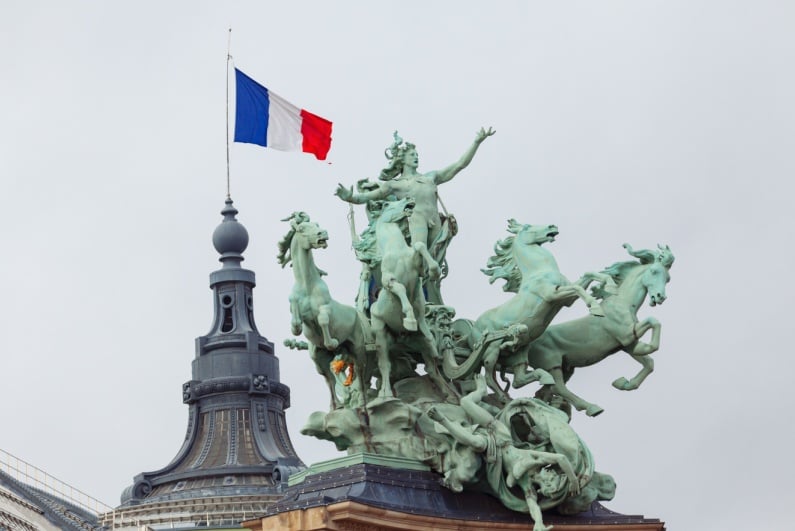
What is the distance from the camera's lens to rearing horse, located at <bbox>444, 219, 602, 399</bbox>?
43719mm

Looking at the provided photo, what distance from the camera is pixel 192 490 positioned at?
102 metres

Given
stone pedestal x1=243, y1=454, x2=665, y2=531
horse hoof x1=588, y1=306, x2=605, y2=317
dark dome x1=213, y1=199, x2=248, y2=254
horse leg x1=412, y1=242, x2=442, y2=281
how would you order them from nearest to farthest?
stone pedestal x1=243, y1=454, x2=665, y2=531 → horse leg x1=412, y1=242, x2=442, y2=281 → horse hoof x1=588, y1=306, x2=605, y2=317 → dark dome x1=213, y1=199, x2=248, y2=254

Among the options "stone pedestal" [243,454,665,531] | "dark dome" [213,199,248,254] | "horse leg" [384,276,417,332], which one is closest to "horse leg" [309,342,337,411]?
"stone pedestal" [243,454,665,531]

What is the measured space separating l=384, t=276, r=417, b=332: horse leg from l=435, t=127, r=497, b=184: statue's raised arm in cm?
423

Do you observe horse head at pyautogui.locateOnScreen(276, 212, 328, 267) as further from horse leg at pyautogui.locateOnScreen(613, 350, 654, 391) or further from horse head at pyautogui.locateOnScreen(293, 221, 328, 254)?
horse leg at pyautogui.locateOnScreen(613, 350, 654, 391)

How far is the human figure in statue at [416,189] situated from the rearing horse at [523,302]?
4.39 ft

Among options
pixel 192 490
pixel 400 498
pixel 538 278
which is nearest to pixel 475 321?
pixel 538 278

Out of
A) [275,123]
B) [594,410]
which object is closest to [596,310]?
[594,410]

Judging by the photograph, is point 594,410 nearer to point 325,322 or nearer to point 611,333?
point 611,333

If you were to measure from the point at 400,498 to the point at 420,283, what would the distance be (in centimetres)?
435

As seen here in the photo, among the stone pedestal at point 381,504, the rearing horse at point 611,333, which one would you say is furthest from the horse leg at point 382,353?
the rearing horse at point 611,333

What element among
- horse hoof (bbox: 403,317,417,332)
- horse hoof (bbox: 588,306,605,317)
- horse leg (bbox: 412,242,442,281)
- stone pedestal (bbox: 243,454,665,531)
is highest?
horse leg (bbox: 412,242,442,281)

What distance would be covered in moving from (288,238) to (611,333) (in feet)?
23.9

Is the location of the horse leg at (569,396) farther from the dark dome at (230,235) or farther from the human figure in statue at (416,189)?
the dark dome at (230,235)
